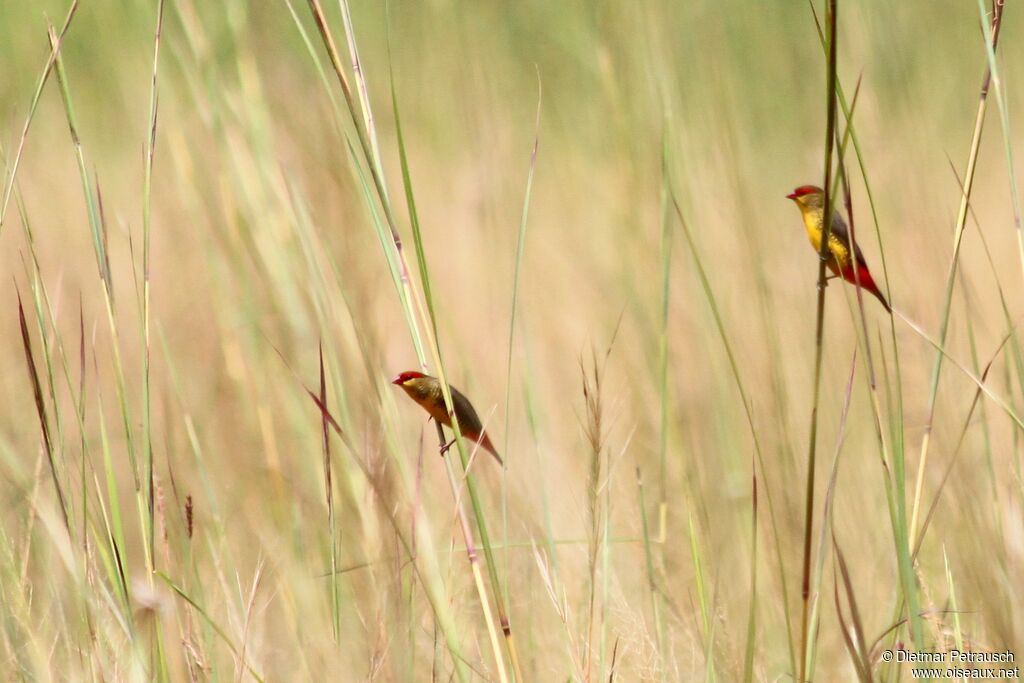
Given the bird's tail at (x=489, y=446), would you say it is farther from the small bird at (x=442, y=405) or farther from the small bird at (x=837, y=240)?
the small bird at (x=837, y=240)

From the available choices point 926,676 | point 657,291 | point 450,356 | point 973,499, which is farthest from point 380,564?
point 450,356

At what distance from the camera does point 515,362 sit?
1919 mm

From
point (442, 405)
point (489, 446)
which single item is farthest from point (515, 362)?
point (442, 405)

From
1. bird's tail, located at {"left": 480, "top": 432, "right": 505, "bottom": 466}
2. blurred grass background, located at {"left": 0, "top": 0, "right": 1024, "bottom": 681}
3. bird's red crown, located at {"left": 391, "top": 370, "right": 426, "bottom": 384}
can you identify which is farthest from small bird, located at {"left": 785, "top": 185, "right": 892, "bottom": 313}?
bird's red crown, located at {"left": 391, "top": 370, "right": 426, "bottom": 384}

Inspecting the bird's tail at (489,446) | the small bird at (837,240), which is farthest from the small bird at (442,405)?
the small bird at (837,240)

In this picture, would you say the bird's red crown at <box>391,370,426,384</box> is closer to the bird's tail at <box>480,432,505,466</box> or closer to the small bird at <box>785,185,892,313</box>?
the bird's tail at <box>480,432,505,466</box>

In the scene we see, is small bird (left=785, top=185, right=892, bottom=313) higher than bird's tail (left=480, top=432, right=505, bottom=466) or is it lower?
higher

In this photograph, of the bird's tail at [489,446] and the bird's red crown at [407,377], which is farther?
the bird's red crown at [407,377]

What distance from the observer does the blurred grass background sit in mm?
943

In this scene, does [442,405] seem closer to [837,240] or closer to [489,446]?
[489,446]

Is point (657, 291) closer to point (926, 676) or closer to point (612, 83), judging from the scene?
point (612, 83)

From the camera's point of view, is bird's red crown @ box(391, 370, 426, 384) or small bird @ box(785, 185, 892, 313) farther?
bird's red crown @ box(391, 370, 426, 384)

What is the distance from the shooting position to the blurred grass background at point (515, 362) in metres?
0.94

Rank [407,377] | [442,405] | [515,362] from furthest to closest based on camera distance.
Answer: [515,362]
[407,377]
[442,405]
